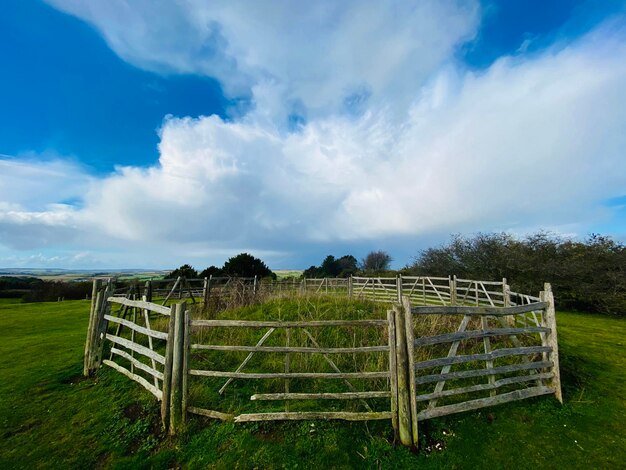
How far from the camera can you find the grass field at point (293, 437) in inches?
165

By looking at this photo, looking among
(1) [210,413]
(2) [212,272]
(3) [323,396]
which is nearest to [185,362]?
(1) [210,413]

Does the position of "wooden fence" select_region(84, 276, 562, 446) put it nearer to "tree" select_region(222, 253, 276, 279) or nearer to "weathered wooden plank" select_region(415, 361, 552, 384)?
"weathered wooden plank" select_region(415, 361, 552, 384)

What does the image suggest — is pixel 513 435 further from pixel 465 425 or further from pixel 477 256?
pixel 477 256

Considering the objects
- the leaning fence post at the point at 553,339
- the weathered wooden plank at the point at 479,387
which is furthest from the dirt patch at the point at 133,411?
the leaning fence post at the point at 553,339

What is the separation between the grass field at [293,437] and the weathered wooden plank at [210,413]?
10cm

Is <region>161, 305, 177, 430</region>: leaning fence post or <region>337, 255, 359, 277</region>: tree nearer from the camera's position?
<region>161, 305, 177, 430</region>: leaning fence post

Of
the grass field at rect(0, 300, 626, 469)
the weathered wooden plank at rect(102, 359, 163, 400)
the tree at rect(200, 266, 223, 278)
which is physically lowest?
the grass field at rect(0, 300, 626, 469)

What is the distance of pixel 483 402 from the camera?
521cm

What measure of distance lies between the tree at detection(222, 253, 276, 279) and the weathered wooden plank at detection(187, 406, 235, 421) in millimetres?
35438

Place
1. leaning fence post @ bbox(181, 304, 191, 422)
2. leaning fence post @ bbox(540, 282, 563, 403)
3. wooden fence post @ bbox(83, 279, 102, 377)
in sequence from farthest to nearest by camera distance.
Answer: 1. wooden fence post @ bbox(83, 279, 102, 377)
2. leaning fence post @ bbox(540, 282, 563, 403)
3. leaning fence post @ bbox(181, 304, 191, 422)

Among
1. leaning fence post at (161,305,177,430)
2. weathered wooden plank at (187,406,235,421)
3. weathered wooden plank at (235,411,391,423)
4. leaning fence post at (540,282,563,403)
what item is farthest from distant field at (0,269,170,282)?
leaning fence post at (540,282,563,403)

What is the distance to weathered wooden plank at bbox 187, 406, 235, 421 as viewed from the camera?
4.81 m

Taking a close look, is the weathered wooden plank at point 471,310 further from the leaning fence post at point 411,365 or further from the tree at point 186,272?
the tree at point 186,272

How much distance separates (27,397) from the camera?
6.20 meters
